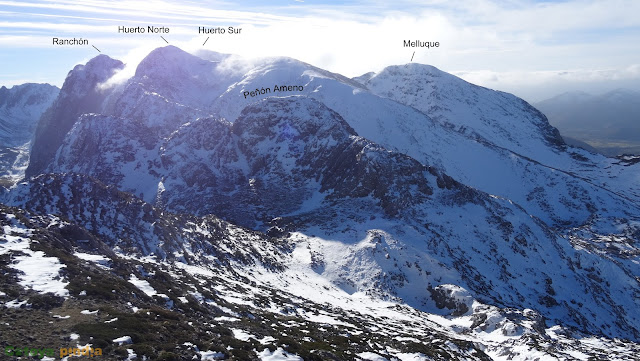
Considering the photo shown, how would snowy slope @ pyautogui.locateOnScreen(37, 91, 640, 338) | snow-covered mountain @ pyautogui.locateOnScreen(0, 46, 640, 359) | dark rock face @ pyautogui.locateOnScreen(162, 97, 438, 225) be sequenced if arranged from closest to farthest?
snow-covered mountain @ pyautogui.locateOnScreen(0, 46, 640, 359) < snowy slope @ pyautogui.locateOnScreen(37, 91, 640, 338) < dark rock face @ pyautogui.locateOnScreen(162, 97, 438, 225)

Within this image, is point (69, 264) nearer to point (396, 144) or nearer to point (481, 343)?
point (481, 343)

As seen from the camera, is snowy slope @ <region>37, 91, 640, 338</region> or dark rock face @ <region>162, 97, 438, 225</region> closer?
snowy slope @ <region>37, 91, 640, 338</region>

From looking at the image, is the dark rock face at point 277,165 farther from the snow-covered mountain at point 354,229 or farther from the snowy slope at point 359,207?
the snow-covered mountain at point 354,229

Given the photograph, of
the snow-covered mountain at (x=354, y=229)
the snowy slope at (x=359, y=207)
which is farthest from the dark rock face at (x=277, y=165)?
the snow-covered mountain at (x=354, y=229)

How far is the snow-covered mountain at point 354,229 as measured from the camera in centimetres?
6919

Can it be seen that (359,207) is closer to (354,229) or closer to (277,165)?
(354,229)

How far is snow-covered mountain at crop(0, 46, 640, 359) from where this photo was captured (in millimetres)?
69188

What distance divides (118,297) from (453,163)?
167 metres

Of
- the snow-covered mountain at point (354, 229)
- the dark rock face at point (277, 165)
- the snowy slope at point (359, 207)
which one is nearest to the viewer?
the snow-covered mountain at point (354, 229)

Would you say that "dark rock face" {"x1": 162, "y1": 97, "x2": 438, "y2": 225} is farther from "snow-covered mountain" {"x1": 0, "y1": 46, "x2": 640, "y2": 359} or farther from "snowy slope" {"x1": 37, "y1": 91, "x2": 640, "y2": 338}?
"snow-covered mountain" {"x1": 0, "y1": 46, "x2": 640, "y2": 359}

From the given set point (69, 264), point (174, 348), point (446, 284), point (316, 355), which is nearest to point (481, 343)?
point (446, 284)

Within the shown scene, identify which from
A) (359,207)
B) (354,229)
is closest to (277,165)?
(359,207)

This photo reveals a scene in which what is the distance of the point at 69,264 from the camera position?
1548 inches

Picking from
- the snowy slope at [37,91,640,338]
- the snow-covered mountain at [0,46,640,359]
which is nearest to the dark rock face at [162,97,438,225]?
the snowy slope at [37,91,640,338]
